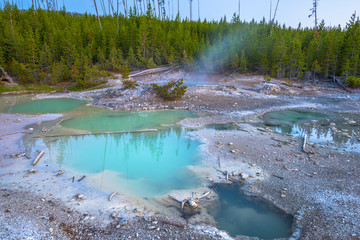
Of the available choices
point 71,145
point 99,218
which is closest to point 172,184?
point 99,218

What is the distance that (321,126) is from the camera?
15.0 metres

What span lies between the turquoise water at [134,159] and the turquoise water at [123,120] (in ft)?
5.11

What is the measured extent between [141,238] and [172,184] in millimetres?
2870

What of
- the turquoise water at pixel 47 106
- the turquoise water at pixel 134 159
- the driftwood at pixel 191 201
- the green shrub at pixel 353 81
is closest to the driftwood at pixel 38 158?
the turquoise water at pixel 134 159

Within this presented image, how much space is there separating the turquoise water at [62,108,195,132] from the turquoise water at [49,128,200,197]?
156 cm

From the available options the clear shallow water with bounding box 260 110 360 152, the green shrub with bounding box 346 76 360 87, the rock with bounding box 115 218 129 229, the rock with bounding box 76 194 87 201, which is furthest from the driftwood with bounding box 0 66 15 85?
the green shrub with bounding box 346 76 360 87

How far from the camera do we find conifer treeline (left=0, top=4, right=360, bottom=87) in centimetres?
3180

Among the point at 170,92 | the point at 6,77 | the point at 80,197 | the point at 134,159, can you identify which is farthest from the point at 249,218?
the point at 6,77

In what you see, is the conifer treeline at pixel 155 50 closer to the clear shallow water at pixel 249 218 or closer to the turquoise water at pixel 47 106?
the turquoise water at pixel 47 106

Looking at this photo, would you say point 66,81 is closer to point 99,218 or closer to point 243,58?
point 243,58

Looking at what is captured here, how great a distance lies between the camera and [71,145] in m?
11.9

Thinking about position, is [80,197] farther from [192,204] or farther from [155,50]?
[155,50]

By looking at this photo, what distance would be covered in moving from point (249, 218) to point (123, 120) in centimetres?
1253

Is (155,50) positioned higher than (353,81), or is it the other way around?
(155,50)
